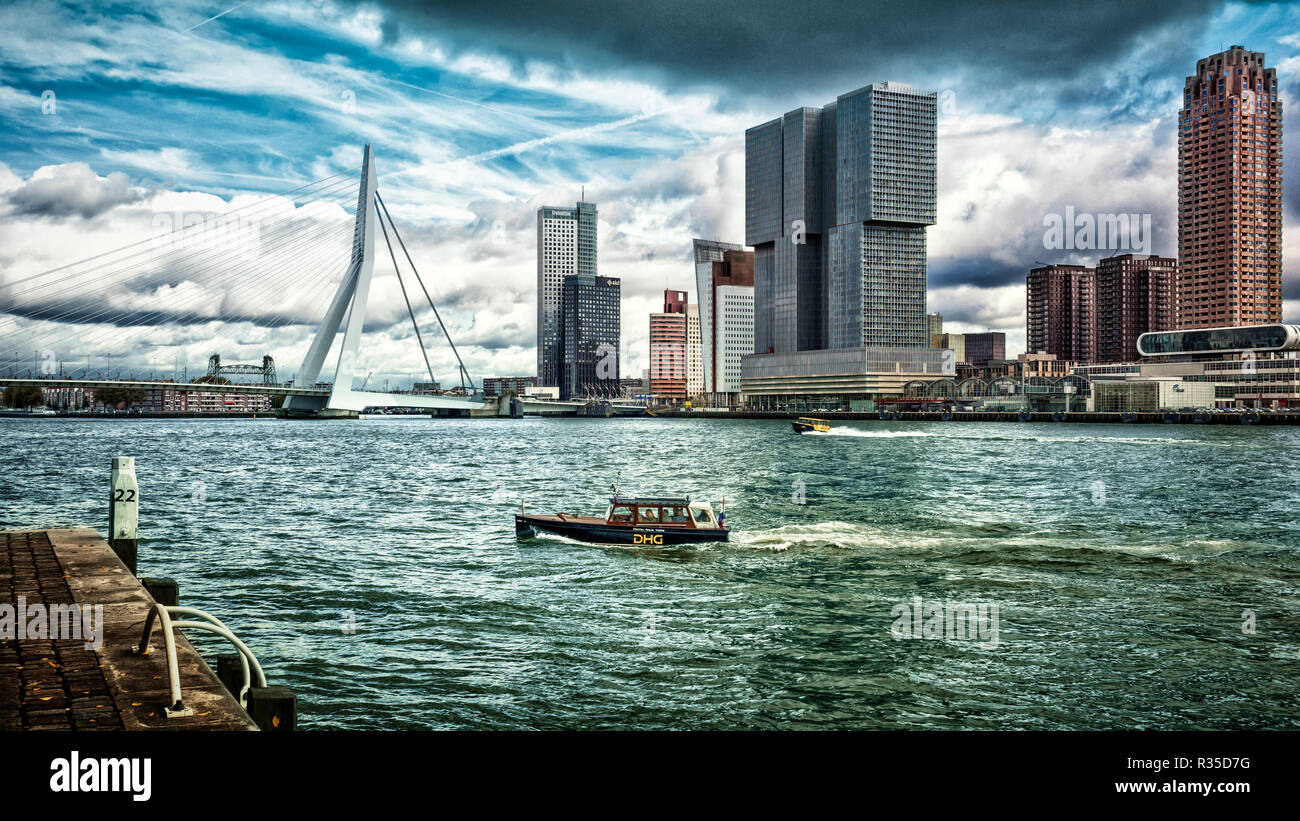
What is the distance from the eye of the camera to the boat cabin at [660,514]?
37344 millimetres

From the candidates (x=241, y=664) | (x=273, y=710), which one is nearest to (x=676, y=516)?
(x=241, y=664)

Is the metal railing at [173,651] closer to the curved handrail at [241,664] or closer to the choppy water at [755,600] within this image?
the curved handrail at [241,664]

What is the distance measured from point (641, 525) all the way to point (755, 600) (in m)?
10.8

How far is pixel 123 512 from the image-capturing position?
1984 cm

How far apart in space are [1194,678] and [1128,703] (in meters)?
2.82

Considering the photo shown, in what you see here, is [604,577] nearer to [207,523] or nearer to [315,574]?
[315,574]

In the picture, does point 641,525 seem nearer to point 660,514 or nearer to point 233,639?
point 660,514

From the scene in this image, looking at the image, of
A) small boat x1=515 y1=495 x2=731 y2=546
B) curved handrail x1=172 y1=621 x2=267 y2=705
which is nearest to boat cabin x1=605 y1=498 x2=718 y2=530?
small boat x1=515 y1=495 x2=731 y2=546

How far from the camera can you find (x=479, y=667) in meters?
20.1

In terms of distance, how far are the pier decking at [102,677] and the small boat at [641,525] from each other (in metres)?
22.2

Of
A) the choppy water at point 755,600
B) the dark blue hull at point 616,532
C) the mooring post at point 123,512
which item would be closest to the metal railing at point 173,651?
the choppy water at point 755,600

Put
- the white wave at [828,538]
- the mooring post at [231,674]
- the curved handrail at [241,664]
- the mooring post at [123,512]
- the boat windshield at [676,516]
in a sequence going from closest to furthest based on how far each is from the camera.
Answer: the curved handrail at [241,664]
the mooring post at [231,674]
the mooring post at [123,512]
the white wave at [828,538]
the boat windshield at [676,516]

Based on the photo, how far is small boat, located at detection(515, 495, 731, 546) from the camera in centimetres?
3703
